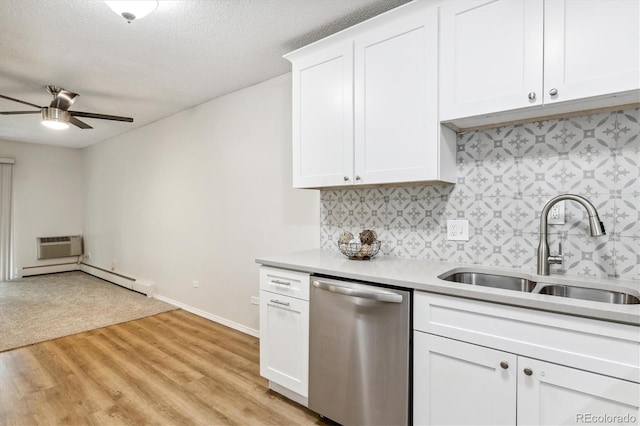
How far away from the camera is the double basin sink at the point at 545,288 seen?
1438 mm

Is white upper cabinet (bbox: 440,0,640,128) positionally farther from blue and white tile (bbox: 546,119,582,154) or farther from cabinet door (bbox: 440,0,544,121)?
blue and white tile (bbox: 546,119,582,154)

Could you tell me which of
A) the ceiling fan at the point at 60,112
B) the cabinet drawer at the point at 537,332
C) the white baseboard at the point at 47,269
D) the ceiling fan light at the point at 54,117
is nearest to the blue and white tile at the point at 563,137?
the cabinet drawer at the point at 537,332

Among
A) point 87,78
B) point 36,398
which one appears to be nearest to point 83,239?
point 87,78

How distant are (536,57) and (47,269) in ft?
26.0

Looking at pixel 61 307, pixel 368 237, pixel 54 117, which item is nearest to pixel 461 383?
pixel 368 237

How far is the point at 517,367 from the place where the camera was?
1.28 m

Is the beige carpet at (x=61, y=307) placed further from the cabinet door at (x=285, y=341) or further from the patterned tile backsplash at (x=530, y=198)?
the patterned tile backsplash at (x=530, y=198)

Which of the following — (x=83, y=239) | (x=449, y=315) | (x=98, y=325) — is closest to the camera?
(x=449, y=315)

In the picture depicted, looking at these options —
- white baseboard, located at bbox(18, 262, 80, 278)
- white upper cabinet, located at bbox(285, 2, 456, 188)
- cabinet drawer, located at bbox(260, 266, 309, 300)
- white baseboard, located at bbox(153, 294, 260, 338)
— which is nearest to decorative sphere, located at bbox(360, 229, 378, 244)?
white upper cabinet, located at bbox(285, 2, 456, 188)

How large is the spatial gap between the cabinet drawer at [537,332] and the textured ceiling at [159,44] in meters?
1.74

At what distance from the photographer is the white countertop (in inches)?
45.1

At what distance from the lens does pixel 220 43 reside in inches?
94.0

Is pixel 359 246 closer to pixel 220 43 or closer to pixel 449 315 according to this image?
pixel 449 315

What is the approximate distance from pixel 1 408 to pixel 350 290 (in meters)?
2.31
